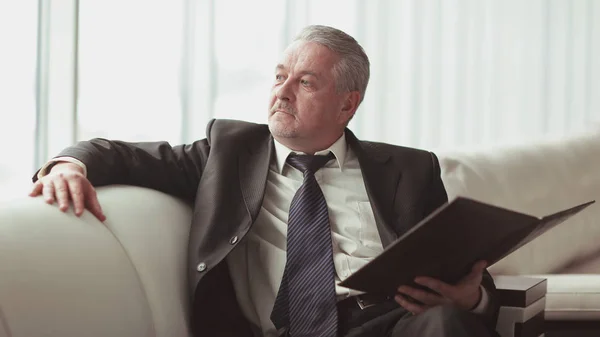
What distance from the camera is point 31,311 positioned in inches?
59.7

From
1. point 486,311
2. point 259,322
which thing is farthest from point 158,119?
point 486,311

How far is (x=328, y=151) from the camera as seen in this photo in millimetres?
2324

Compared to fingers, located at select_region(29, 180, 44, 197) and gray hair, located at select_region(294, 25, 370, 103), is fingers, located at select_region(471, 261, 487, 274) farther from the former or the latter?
fingers, located at select_region(29, 180, 44, 197)

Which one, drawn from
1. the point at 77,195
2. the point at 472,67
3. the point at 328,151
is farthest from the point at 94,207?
the point at 472,67

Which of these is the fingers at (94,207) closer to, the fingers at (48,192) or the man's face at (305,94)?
the fingers at (48,192)

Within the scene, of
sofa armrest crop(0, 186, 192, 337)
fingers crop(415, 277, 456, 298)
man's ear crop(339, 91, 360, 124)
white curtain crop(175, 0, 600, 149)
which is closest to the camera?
sofa armrest crop(0, 186, 192, 337)

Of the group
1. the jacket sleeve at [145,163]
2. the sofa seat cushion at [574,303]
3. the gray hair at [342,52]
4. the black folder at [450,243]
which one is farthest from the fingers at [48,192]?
the sofa seat cushion at [574,303]

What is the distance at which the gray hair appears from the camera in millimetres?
2342

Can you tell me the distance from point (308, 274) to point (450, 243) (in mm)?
483

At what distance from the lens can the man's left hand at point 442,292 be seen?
1.88m

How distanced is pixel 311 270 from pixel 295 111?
447 millimetres

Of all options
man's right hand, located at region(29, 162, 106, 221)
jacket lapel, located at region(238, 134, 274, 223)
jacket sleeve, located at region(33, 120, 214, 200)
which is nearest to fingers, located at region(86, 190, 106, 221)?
man's right hand, located at region(29, 162, 106, 221)

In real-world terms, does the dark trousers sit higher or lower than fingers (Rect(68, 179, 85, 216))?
lower

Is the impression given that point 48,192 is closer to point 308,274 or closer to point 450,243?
point 308,274
